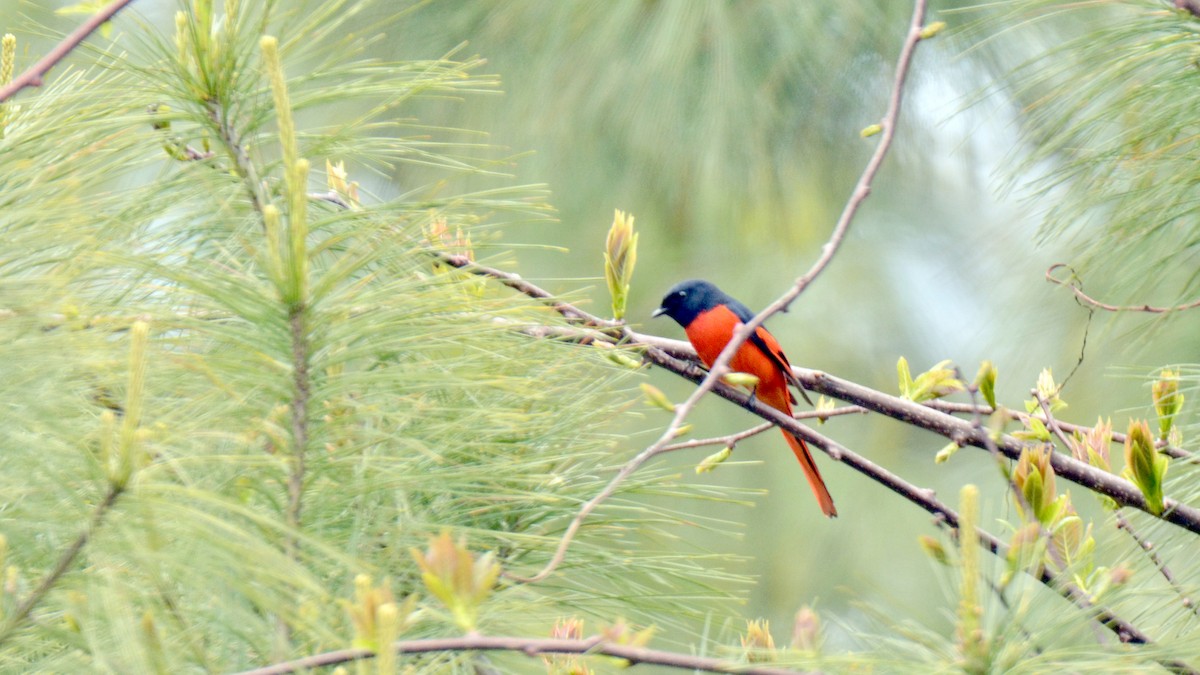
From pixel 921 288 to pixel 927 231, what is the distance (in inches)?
6.3

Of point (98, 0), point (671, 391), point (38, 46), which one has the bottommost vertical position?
point (671, 391)

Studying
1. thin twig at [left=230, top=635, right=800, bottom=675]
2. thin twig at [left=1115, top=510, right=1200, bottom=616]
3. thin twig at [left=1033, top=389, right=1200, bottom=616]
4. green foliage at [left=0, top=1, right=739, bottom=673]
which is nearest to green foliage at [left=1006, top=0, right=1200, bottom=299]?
thin twig at [left=1033, top=389, right=1200, bottom=616]

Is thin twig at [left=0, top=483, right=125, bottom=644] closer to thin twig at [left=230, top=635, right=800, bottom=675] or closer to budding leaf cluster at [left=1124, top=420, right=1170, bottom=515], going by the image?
thin twig at [left=230, top=635, right=800, bottom=675]

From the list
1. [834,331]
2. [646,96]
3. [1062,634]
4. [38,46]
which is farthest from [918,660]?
[38,46]

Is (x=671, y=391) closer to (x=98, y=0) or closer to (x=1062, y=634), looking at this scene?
(x=98, y=0)

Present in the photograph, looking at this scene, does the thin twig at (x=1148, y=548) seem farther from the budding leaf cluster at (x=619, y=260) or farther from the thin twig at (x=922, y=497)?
the budding leaf cluster at (x=619, y=260)

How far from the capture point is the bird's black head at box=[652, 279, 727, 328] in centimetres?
239

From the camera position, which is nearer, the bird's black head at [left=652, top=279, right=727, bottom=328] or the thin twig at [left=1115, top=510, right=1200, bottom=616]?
the thin twig at [left=1115, top=510, right=1200, bottom=616]

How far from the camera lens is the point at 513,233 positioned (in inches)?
108

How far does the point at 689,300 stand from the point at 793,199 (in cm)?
34

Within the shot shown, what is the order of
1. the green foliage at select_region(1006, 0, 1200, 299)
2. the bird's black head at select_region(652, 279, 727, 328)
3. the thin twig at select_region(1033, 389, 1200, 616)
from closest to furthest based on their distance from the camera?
the thin twig at select_region(1033, 389, 1200, 616), the green foliage at select_region(1006, 0, 1200, 299), the bird's black head at select_region(652, 279, 727, 328)

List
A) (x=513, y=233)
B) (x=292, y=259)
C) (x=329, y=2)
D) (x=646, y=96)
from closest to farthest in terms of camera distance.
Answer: (x=292, y=259), (x=329, y=2), (x=646, y=96), (x=513, y=233)

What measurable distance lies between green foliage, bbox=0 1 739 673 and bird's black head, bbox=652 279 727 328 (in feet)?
4.26

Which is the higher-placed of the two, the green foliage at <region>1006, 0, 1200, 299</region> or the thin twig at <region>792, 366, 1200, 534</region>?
the green foliage at <region>1006, 0, 1200, 299</region>
